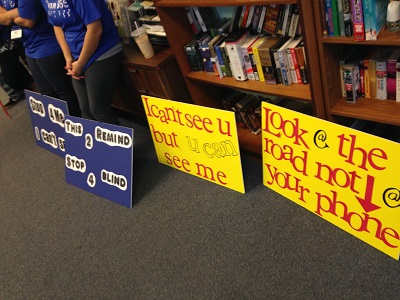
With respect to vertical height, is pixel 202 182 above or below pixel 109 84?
below

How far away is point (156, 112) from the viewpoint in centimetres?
194

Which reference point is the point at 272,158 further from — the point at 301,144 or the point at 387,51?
the point at 387,51

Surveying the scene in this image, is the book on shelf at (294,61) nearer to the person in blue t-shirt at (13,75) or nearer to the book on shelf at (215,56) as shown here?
the book on shelf at (215,56)

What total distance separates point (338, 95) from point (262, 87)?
0.36m

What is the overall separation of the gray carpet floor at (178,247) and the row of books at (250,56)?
0.56 metres

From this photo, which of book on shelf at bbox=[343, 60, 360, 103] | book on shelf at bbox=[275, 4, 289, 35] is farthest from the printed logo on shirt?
book on shelf at bbox=[343, 60, 360, 103]

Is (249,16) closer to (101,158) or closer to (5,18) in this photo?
(101,158)

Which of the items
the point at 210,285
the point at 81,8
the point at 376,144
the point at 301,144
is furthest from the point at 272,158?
the point at 81,8

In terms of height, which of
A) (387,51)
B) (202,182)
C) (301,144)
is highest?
(387,51)

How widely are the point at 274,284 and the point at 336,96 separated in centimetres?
82

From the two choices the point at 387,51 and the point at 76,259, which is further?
the point at 76,259

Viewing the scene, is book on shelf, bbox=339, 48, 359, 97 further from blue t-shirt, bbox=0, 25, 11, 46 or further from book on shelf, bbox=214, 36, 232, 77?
blue t-shirt, bbox=0, 25, 11, 46

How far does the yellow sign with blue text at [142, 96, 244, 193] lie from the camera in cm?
167

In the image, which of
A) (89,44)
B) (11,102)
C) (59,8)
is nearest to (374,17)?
(89,44)
